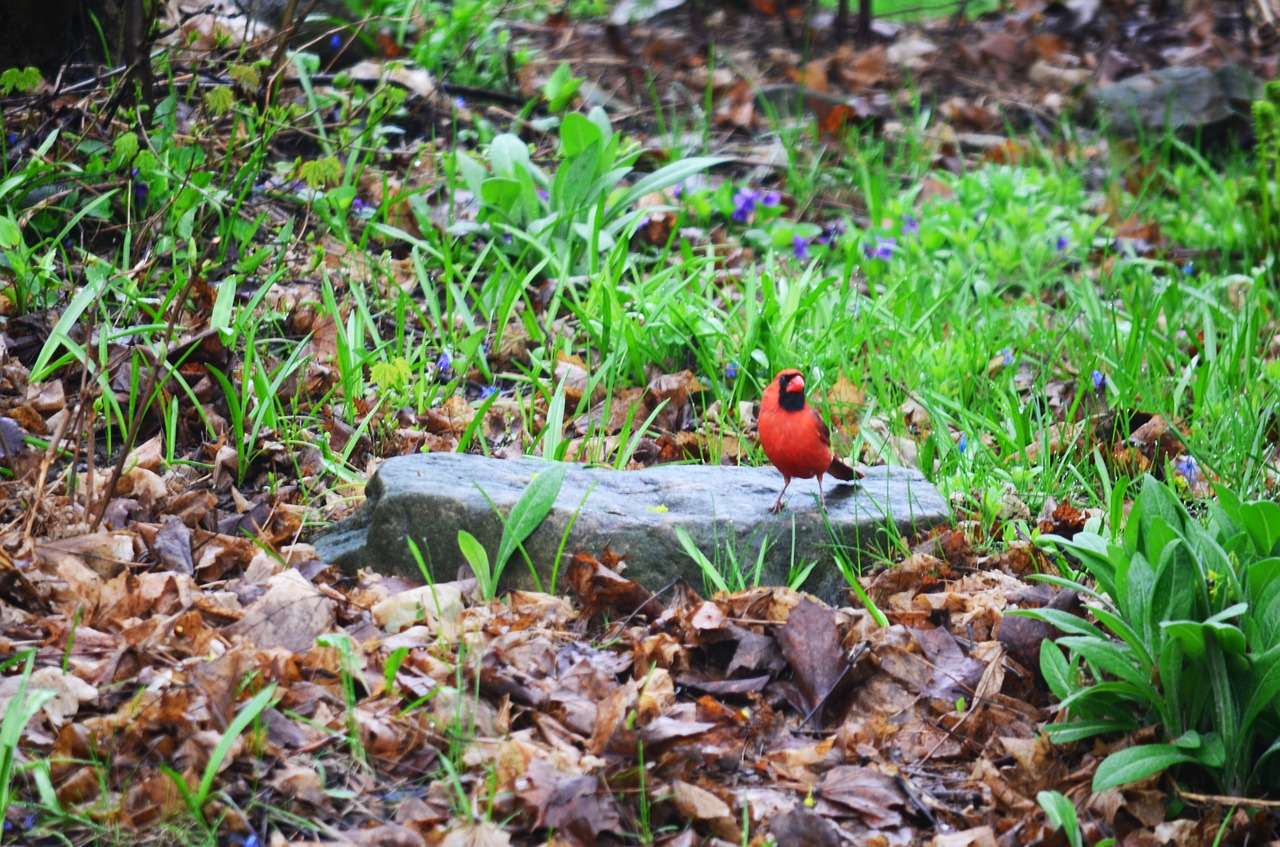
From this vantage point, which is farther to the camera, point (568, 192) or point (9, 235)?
point (568, 192)

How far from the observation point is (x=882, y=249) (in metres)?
5.16

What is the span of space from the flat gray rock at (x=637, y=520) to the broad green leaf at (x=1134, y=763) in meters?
0.93

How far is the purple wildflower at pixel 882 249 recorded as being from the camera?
5152mm

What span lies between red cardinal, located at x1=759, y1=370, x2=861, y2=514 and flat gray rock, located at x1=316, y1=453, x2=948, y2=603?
3.5 inches

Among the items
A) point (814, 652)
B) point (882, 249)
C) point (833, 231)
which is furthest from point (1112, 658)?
point (833, 231)

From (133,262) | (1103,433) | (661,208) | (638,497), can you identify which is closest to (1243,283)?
(1103,433)

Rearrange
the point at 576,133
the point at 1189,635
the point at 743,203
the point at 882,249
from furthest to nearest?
the point at 743,203 < the point at 882,249 < the point at 576,133 < the point at 1189,635

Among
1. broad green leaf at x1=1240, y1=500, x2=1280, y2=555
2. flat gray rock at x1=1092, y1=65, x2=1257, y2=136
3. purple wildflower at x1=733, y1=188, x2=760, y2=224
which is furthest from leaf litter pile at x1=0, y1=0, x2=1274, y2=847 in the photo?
flat gray rock at x1=1092, y1=65, x2=1257, y2=136

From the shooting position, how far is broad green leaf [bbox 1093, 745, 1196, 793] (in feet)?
6.67

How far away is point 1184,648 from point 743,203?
11.8 feet

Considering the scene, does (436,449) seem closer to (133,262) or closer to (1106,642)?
(133,262)

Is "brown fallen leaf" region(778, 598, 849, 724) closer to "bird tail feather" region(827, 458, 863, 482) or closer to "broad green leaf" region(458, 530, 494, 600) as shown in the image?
"bird tail feather" region(827, 458, 863, 482)

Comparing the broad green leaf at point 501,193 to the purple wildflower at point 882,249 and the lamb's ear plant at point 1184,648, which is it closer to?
the purple wildflower at point 882,249

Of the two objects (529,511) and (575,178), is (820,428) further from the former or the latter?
(575,178)
